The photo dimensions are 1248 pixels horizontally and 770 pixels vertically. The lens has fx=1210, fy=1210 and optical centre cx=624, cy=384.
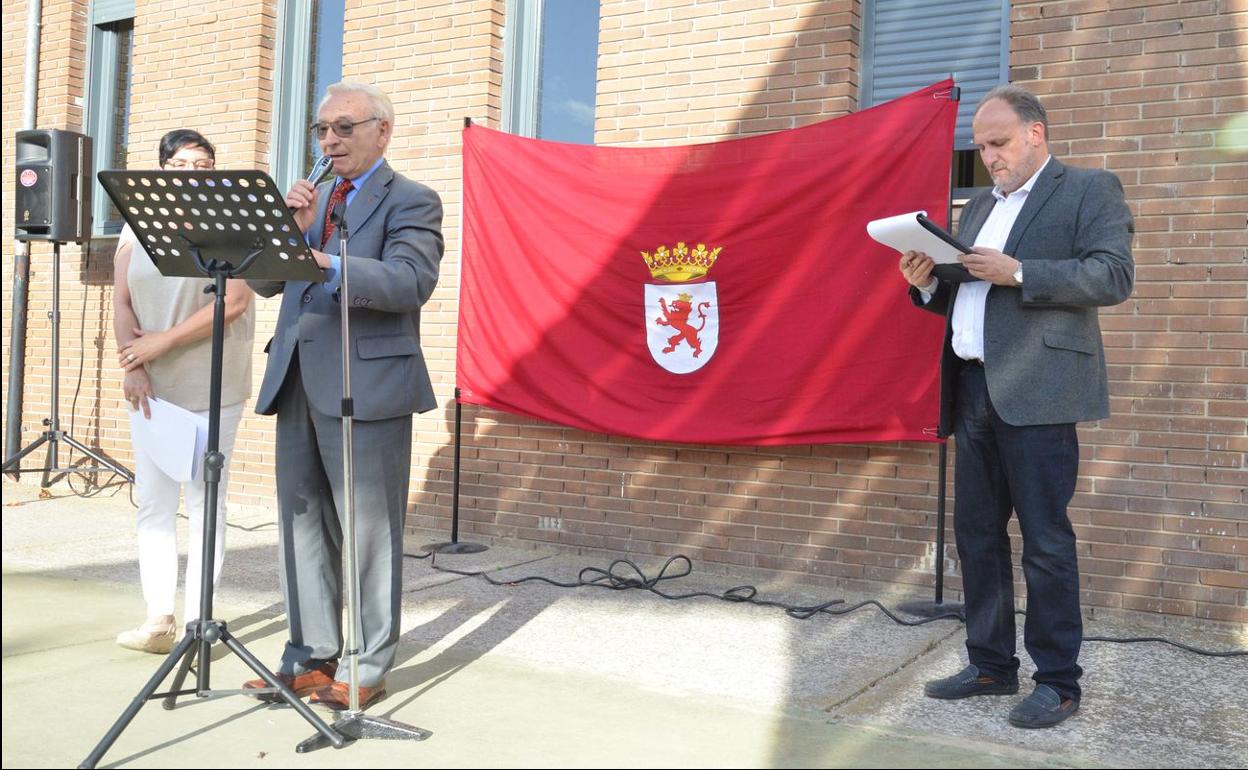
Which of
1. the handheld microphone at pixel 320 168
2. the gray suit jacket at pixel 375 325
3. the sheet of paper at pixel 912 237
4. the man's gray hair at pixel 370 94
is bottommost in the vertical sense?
the gray suit jacket at pixel 375 325

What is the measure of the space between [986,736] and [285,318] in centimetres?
265

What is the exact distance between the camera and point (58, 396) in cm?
937

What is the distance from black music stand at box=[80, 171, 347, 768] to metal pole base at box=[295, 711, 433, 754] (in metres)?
0.04

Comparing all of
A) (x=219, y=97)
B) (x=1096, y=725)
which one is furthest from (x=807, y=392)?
(x=219, y=97)

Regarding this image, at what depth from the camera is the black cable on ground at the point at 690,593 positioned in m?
5.10

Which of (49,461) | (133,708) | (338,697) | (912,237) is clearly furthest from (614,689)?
(49,461)

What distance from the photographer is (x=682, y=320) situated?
6473mm

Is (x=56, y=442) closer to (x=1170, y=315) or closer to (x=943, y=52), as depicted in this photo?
(x=943, y=52)

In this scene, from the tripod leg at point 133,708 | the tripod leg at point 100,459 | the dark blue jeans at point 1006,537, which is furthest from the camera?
the tripod leg at point 100,459

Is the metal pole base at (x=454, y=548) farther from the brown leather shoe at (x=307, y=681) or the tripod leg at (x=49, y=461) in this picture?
the tripod leg at (x=49, y=461)

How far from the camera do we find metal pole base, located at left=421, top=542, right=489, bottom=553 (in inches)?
277

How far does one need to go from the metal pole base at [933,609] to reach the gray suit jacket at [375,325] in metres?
2.73

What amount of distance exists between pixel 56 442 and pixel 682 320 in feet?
17.3

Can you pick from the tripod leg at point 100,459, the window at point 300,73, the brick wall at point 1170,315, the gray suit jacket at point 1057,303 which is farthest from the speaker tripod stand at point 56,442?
the gray suit jacket at point 1057,303
